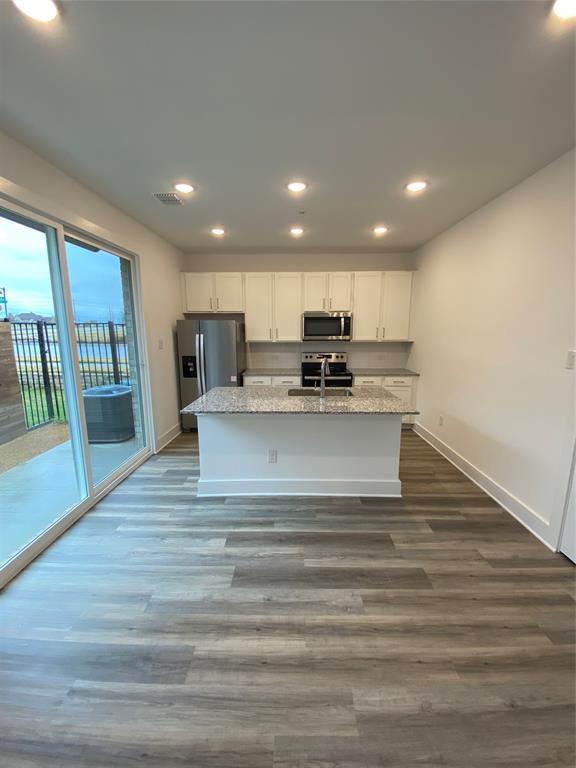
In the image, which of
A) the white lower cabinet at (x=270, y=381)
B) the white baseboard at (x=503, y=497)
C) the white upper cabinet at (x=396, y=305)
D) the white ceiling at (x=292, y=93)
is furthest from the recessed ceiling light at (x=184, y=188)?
the white baseboard at (x=503, y=497)

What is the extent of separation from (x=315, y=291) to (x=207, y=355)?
186 centimetres

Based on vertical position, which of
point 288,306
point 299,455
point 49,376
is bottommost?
point 299,455

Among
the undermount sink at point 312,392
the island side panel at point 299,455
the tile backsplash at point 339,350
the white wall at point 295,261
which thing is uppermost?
the white wall at point 295,261

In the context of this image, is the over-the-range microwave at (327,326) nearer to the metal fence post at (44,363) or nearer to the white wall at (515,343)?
the white wall at (515,343)

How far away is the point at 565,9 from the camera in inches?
44.9

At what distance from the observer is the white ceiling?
1.18m

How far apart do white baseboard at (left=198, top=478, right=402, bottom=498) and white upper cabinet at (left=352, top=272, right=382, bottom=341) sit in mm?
2552

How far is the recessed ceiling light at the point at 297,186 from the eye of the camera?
98.8 inches

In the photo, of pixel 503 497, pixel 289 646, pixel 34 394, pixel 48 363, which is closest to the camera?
pixel 289 646

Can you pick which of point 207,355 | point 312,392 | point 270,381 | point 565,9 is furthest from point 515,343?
point 207,355

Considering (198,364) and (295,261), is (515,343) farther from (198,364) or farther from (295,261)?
(198,364)

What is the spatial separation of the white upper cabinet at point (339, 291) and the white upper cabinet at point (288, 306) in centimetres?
46

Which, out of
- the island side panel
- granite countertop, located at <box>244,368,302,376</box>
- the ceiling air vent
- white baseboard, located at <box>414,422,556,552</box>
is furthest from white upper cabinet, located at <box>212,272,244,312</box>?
white baseboard, located at <box>414,422,556,552</box>

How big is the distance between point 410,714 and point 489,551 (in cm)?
128
